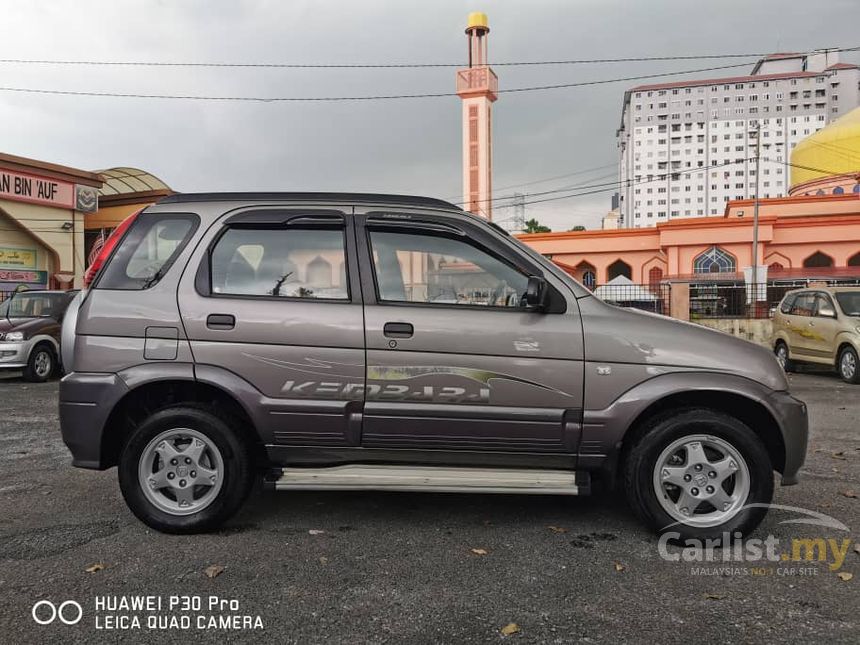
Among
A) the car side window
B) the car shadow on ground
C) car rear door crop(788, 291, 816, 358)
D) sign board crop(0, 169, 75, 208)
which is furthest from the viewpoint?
sign board crop(0, 169, 75, 208)

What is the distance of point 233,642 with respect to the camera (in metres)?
2.73

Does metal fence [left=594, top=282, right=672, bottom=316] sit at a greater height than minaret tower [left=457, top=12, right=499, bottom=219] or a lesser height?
lesser

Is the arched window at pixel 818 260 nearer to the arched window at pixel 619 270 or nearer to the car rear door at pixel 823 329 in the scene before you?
the arched window at pixel 619 270

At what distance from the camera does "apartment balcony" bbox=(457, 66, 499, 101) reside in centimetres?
5497

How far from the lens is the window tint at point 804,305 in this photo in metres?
12.4

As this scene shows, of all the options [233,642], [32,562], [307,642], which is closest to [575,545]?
[307,642]

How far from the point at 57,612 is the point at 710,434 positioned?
11.0 feet

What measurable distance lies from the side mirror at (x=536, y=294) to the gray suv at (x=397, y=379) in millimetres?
13

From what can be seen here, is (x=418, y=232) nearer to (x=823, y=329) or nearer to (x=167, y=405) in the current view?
(x=167, y=405)

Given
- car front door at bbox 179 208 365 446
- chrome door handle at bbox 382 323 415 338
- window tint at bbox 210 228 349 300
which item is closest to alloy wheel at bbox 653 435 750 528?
chrome door handle at bbox 382 323 415 338

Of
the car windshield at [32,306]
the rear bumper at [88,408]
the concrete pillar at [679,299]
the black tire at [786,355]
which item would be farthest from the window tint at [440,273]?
the concrete pillar at [679,299]

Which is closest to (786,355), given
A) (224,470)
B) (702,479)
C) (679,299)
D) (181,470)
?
(679,299)

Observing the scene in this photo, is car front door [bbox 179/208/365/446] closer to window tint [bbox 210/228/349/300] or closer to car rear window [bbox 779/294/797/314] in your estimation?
window tint [bbox 210/228/349/300]

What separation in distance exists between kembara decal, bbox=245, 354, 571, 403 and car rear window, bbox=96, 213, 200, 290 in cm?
83
